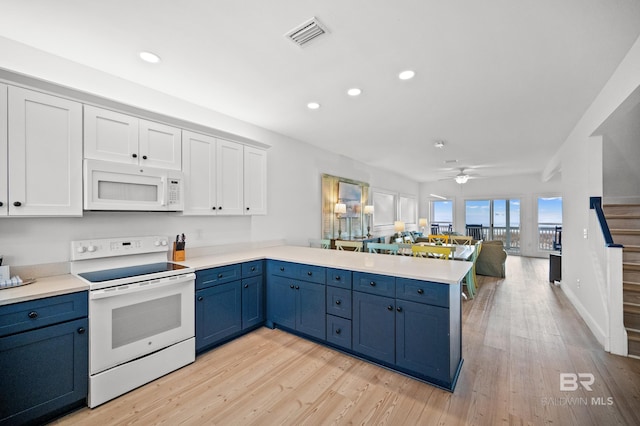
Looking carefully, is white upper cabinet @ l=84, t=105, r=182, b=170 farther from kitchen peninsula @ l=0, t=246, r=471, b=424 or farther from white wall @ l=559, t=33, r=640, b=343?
white wall @ l=559, t=33, r=640, b=343

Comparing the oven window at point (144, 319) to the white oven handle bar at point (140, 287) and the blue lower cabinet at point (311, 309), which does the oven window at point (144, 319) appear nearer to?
the white oven handle bar at point (140, 287)

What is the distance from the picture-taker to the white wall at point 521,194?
29.0ft

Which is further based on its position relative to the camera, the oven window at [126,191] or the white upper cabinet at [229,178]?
the white upper cabinet at [229,178]

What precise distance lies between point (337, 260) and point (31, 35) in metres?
3.08

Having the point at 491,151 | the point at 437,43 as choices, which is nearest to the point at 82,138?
the point at 437,43

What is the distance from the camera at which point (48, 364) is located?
1811mm

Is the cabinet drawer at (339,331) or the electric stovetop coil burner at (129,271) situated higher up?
the electric stovetop coil burner at (129,271)

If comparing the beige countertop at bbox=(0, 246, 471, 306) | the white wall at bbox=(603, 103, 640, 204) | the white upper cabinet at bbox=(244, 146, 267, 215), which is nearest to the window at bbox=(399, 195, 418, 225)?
the white wall at bbox=(603, 103, 640, 204)

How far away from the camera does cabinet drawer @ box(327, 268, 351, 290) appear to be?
2.61 m

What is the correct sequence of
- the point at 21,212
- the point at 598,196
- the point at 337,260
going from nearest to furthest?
the point at 21,212
the point at 337,260
the point at 598,196

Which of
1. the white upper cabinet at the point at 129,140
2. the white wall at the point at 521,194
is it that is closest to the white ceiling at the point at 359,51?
the white upper cabinet at the point at 129,140

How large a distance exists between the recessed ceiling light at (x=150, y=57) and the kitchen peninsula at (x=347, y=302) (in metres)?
1.87

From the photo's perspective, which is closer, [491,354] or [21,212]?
[21,212]

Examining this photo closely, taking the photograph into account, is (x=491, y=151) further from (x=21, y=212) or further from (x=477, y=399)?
(x=21, y=212)
